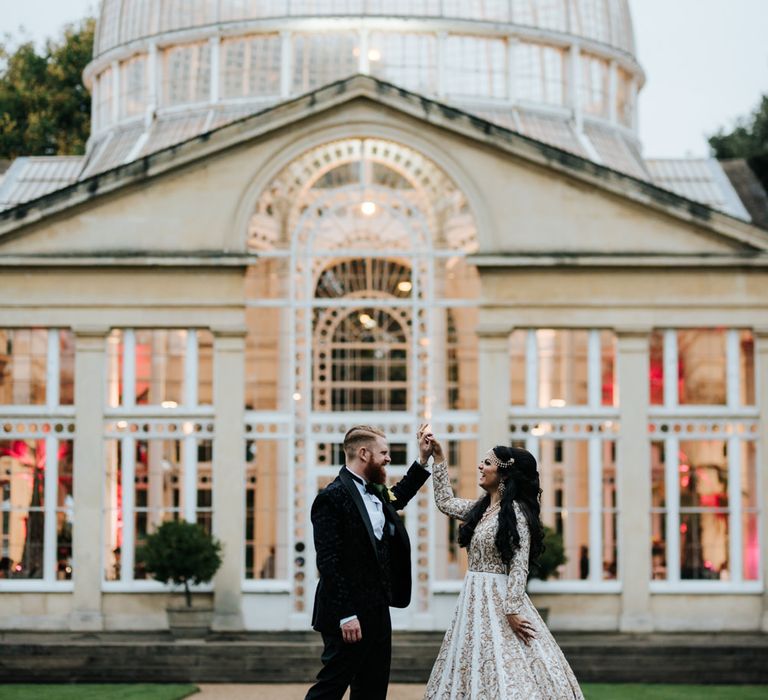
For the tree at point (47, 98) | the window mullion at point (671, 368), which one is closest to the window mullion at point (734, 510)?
the window mullion at point (671, 368)

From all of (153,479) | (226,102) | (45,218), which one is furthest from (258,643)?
(226,102)

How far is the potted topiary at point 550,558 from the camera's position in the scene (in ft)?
75.9

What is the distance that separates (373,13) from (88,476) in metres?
10.3

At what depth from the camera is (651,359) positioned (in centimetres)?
2456

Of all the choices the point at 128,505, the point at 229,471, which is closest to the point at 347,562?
the point at 229,471

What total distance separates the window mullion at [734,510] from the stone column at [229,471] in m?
6.84

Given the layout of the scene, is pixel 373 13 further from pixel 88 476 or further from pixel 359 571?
pixel 359 571

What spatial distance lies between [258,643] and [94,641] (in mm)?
2327

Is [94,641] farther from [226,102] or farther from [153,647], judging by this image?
[226,102]

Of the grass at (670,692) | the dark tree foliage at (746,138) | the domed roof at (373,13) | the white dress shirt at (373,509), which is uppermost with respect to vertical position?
the dark tree foliage at (746,138)

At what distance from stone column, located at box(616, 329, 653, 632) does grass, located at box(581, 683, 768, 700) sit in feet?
10.6

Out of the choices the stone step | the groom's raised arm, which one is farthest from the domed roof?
the groom's raised arm

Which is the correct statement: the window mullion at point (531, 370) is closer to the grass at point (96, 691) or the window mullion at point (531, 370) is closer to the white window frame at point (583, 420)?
the white window frame at point (583, 420)

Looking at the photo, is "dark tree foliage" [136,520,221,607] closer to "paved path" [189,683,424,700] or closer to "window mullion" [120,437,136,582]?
"window mullion" [120,437,136,582]
